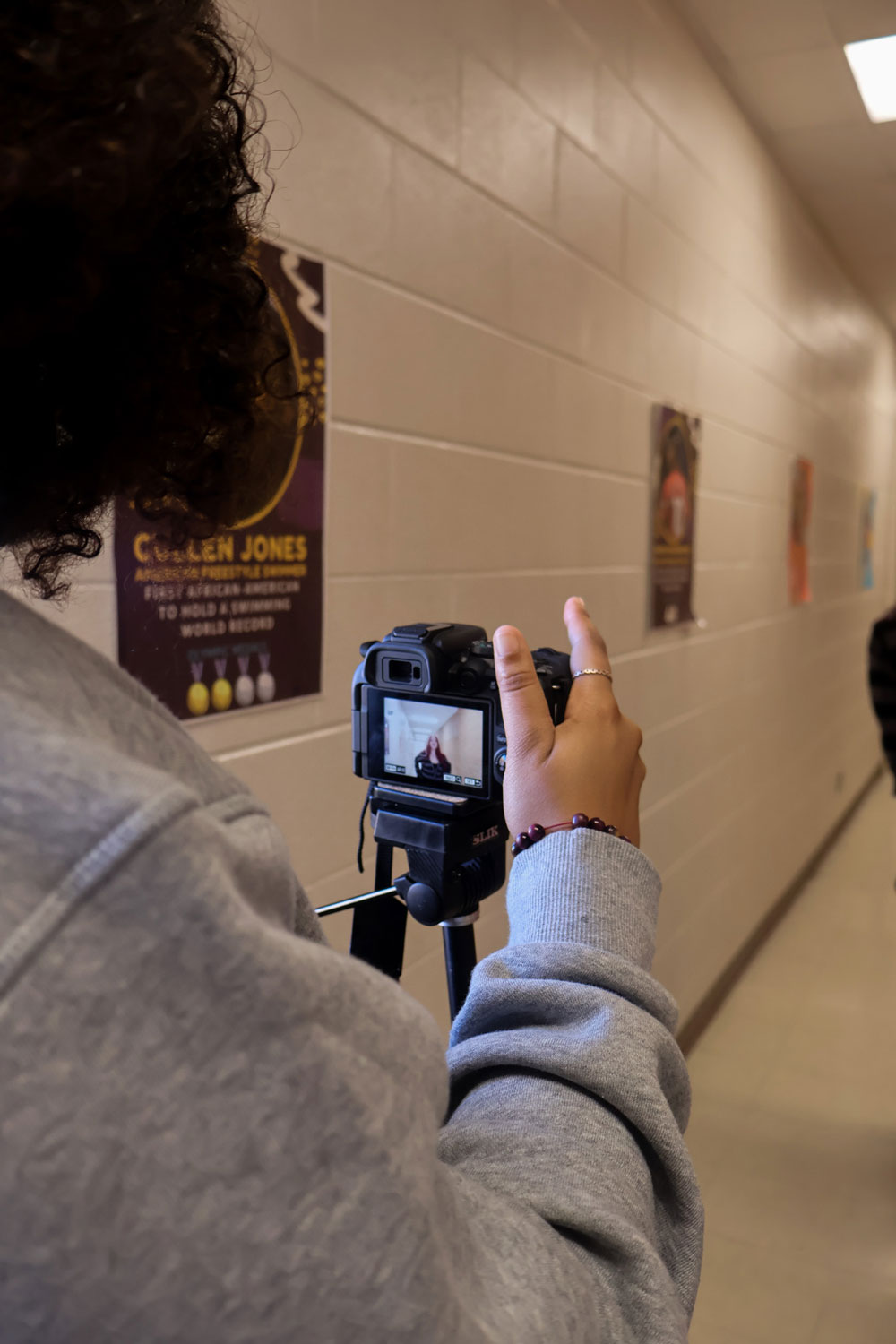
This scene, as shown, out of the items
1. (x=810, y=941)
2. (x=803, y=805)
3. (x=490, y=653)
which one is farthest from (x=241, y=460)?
(x=803, y=805)

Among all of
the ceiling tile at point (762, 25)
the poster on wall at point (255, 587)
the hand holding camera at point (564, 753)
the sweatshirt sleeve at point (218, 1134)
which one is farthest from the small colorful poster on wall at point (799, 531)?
the sweatshirt sleeve at point (218, 1134)

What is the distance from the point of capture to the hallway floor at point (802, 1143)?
6.18 feet

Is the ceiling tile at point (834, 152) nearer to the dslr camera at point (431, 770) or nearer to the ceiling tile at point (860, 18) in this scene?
the ceiling tile at point (860, 18)

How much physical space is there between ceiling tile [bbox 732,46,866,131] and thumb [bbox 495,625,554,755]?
9.27ft

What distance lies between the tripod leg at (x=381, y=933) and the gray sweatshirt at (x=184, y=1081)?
1.40 ft

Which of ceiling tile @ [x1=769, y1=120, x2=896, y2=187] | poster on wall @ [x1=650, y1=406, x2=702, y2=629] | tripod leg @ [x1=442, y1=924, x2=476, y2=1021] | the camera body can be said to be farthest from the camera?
ceiling tile @ [x1=769, y1=120, x2=896, y2=187]

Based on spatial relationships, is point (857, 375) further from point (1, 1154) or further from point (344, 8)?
point (1, 1154)

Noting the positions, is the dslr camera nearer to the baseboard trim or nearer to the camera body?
the camera body

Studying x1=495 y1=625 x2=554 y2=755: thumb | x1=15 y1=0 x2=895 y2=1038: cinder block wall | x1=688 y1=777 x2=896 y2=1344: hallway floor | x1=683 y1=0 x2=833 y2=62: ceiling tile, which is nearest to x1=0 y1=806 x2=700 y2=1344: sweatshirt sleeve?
x1=495 y1=625 x2=554 y2=755: thumb

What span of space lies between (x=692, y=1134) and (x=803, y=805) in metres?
2.17

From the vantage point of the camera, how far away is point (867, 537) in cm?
584

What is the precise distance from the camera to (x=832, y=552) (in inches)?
192

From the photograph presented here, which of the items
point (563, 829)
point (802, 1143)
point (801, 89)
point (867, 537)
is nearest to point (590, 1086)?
point (563, 829)

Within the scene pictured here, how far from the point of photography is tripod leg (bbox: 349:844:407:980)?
2.72 feet
